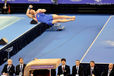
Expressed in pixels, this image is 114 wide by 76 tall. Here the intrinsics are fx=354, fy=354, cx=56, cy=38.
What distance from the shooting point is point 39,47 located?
14.9 metres

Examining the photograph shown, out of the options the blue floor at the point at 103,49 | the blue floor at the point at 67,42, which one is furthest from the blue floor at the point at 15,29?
the blue floor at the point at 103,49

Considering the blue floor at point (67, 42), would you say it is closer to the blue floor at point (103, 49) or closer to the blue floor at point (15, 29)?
the blue floor at point (15, 29)

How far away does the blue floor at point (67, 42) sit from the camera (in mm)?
13693

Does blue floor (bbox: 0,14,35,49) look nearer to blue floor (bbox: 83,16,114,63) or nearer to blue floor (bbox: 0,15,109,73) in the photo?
blue floor (bbox: 0,15,109,73)

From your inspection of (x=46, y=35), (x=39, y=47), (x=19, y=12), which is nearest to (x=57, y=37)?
(x=46, y=35)

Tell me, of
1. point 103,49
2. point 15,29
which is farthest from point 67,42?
point 103,49

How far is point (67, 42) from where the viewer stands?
15438 millimetres

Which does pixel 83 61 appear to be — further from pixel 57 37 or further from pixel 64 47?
pixel 57 37

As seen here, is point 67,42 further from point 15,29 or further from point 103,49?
point 103,49

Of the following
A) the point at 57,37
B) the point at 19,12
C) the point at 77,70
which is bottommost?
the point at 77,70

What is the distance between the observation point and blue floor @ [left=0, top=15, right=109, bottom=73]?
13693mm

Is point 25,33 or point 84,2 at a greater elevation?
point 84,2

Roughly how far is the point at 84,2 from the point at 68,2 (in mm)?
947

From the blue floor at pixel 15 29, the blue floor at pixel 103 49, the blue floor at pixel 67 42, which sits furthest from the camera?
the blue floor at pixel 15 29
